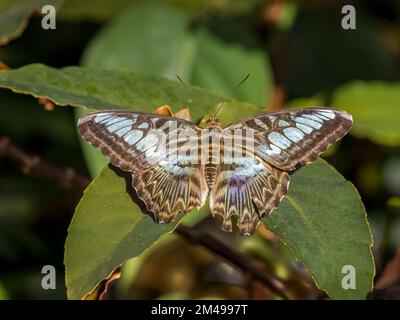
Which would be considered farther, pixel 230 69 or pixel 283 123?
pixel 230 69

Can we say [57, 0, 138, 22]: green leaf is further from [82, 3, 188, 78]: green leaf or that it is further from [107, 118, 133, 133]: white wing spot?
[107, 118, 133, 133]: white wing spot

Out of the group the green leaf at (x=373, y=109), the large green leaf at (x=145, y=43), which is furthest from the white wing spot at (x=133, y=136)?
the green leaf at (x=373, y=109)

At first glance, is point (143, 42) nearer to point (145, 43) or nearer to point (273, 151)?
point (145, 43)

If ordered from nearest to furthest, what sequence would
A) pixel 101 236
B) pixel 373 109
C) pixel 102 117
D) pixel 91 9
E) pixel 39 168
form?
pixel 101 236, pixel 102 117, pixel 39 168, pixel 373 109, pixel 91 9

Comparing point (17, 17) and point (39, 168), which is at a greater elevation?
point (17, 17)

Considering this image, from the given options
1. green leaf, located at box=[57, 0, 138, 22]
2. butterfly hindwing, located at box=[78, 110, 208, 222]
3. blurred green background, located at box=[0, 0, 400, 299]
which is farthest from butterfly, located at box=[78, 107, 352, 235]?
green leaf, located at box=[57, 0, 138, 22]

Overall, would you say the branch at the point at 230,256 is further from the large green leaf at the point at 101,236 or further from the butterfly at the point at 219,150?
the large green leaf at the point at 101,236

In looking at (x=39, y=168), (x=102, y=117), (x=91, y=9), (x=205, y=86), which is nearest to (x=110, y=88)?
(x=102, y=117)
